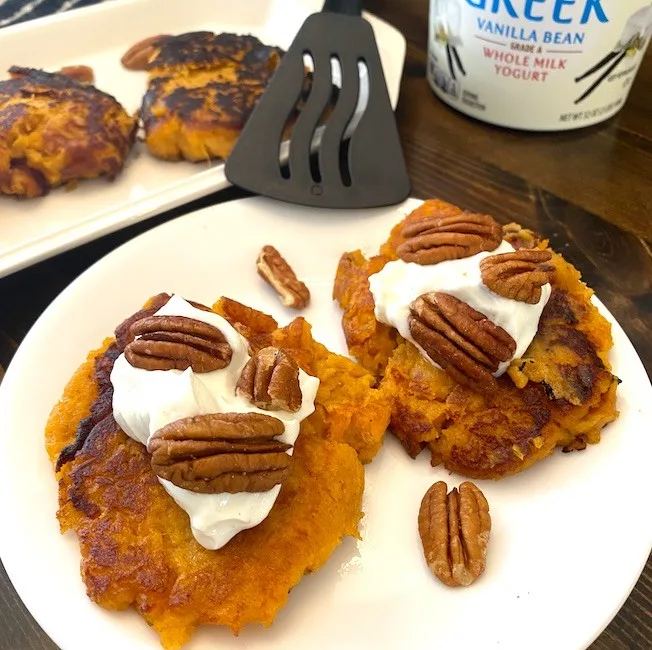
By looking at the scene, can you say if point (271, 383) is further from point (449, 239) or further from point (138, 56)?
point (138, 56)

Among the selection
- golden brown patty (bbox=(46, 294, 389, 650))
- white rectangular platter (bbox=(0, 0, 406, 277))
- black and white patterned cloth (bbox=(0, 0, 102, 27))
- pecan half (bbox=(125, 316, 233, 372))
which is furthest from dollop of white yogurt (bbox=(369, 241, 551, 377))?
black and white patterned cloth (bbox=(0, 0, 102, 27))

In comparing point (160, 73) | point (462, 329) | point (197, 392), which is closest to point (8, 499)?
point (197, 392)

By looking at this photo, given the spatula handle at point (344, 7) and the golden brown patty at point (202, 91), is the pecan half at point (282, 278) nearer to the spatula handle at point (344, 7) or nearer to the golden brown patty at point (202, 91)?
the golden brown patty at point (202, 91)

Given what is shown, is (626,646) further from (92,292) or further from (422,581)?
(92,292)

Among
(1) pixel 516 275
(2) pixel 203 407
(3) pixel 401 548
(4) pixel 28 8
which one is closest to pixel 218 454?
(2) pixel 203 407

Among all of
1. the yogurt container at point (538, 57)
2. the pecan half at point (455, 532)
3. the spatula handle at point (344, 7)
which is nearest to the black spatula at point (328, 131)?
the spatula handle at point (344, 7)
